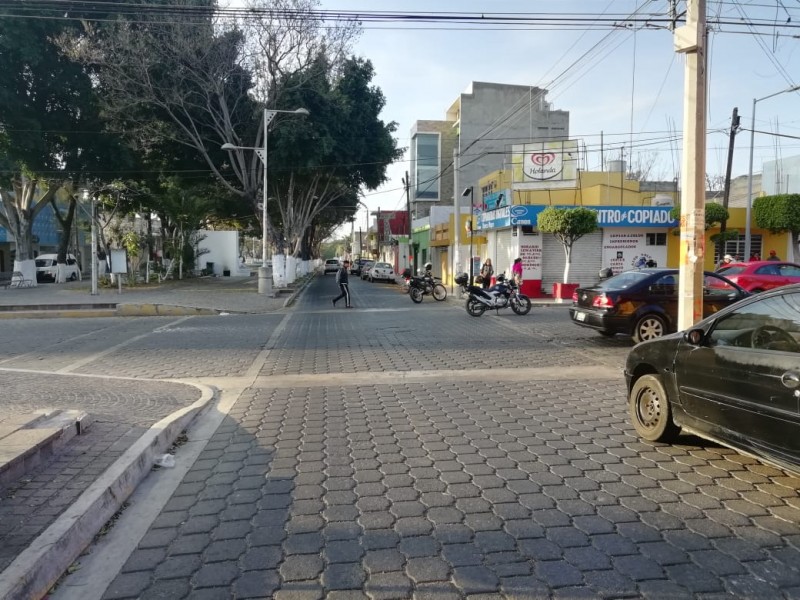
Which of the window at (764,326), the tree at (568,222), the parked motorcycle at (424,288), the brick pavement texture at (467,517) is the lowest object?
the brick pavement texture at (467,517)

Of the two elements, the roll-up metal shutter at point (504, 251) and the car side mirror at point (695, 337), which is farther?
the roll-up metal shutter at point (504, 251)

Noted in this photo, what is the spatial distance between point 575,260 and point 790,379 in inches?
881

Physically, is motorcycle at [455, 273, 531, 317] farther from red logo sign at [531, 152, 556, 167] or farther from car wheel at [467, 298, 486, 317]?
red logo sign at [531, 152, 556, 167]

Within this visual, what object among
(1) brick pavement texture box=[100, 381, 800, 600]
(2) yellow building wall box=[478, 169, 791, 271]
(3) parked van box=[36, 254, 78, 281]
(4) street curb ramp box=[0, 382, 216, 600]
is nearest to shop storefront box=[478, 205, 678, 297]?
(2) yellow building wall box=[478, 169, 791, 271]

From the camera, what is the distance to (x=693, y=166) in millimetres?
8484

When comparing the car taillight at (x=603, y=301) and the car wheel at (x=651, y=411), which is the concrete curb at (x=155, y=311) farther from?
the car wheel at (x=651, y=411)

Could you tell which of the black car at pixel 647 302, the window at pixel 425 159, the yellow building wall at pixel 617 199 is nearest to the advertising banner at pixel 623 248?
the yellow building wall at pixel 617 199

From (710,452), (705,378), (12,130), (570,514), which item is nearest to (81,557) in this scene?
(570,514)

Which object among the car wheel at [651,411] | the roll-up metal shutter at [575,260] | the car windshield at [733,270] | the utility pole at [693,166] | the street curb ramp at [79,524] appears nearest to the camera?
the street curb ramp at [79,524]

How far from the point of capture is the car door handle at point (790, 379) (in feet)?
12.3

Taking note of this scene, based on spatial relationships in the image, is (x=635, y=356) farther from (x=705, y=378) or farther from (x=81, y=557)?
(x=81, y=557)

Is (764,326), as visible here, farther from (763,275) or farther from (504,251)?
(504,251)

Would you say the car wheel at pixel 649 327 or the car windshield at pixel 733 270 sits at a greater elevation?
the car windshield at pixel 733 270

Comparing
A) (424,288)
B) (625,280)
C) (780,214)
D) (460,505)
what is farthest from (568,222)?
(460,505)
